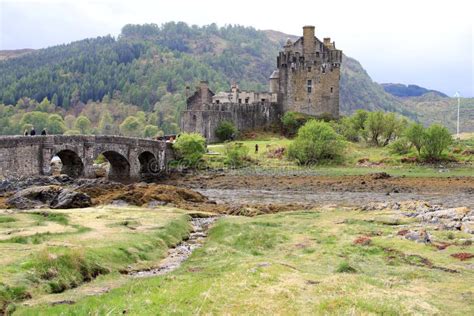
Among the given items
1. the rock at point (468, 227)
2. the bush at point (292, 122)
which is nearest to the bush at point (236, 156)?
the bush at point (292, 122)

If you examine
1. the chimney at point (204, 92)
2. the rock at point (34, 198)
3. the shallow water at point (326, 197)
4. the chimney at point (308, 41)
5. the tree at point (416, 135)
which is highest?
the chimney at point (308, 41)

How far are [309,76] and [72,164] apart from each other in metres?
53.9

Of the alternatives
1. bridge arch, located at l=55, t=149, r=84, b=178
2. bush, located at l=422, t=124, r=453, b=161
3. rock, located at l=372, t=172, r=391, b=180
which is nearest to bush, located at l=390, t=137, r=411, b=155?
bush, located at l=422, t=124, r=453, b=161

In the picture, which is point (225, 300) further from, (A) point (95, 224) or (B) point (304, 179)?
(B) point (304, 179)

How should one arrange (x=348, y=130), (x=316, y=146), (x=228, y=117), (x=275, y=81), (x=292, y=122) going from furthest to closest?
1. (x=275, y=81)
2. (x=292, y=122)
3. (x=228, y=117)
4. (x=348, y=130)
5. (x=316, y=146)

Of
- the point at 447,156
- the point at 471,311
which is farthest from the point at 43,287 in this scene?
the point at 447,156

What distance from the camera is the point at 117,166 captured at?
8044 cm

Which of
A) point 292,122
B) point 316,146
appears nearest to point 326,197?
point 316,146

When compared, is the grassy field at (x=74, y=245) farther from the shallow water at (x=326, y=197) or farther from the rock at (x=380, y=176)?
the rock at (x=380, y=176)

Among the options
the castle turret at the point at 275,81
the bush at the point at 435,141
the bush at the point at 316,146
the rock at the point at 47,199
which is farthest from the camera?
the castle turret at the point at 275,81

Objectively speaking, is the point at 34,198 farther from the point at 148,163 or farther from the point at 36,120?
the point at 36,120

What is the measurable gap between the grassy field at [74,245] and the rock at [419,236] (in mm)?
11392

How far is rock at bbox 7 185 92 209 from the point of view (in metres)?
41.5

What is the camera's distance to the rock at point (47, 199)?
1633 inches
